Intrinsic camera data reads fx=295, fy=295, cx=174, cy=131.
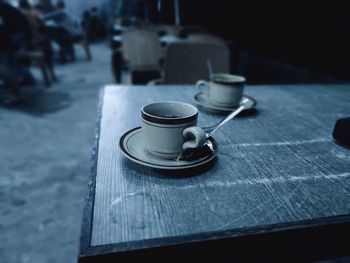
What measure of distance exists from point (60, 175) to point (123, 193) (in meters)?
1.79

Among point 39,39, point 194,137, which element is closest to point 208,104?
point 194,137

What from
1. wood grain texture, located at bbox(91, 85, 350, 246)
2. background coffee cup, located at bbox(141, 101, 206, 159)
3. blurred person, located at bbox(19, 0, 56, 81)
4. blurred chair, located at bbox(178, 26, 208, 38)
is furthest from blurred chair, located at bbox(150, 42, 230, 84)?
blurred person, located at bbox(19, 0, 56, 81)

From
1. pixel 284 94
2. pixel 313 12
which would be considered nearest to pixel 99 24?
pixel 313 12

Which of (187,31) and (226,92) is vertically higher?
(226,92)

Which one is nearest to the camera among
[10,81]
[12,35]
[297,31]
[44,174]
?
[44,174]

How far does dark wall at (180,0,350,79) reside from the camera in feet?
6.80

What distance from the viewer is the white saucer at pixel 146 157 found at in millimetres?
567

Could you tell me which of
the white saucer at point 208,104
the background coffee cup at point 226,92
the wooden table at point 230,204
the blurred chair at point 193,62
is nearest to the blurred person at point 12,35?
the blurred chair at point 193,62

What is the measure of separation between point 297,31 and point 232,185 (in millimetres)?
2327

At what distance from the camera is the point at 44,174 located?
7.02 feet

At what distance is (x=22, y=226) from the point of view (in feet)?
5.27

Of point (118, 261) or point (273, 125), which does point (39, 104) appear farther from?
point (118, 261)

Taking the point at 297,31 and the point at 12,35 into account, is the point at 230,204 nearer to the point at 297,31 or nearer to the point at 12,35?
the point at 297,31

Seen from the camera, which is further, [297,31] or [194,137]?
[297,31]
